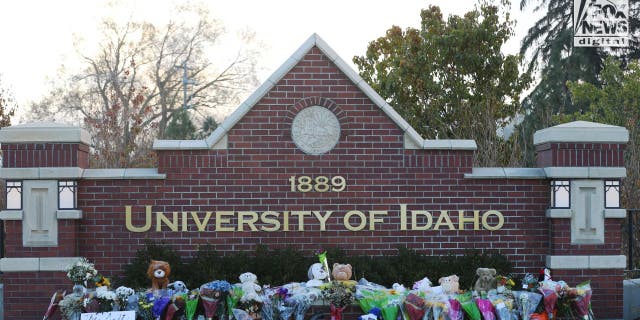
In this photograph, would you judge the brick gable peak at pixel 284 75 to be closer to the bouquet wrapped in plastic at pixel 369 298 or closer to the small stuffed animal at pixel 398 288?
the small stuffed animal at pixel 398 288

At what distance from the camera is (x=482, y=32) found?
2091cm

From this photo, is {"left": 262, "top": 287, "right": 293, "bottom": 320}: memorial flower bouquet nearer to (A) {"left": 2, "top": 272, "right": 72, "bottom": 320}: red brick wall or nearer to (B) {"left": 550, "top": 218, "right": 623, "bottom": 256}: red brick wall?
(A) {"left": 2, "top": 272, "right": 72, "bottom": 320}: red brick wall

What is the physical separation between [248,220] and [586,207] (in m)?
4.36

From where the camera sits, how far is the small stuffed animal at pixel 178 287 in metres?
9.72

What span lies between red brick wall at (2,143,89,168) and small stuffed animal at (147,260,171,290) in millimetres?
1820

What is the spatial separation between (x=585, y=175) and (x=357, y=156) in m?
2.92

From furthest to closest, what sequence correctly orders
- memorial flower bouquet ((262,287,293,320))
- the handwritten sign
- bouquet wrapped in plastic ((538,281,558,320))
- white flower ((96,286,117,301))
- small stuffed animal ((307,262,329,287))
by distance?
small stuffed animal ((307,262,329,287)) → bouquet wrapped in plastic ((538,281,558,320)) → memorial flower bouquet ((262,287,293,320)) → white flower ((96,286,117,301)) → the handwritten sign

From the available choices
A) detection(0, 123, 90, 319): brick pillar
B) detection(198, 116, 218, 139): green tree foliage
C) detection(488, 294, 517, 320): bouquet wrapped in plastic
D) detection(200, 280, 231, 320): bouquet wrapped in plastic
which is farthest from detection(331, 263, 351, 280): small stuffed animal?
detection(198, 116, 218, 139): green tree foliage

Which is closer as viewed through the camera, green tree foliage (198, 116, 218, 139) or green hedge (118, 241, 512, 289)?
green hedge (118, 241, 512, 289)

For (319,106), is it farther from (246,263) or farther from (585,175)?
(585,175)

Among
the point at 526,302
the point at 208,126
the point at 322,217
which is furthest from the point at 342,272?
the point at 208,126

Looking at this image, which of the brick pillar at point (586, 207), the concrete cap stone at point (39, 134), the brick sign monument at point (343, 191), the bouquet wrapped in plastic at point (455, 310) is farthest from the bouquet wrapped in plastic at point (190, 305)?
the brick pillar at point (586, 207)

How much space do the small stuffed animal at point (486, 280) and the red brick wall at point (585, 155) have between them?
193cm

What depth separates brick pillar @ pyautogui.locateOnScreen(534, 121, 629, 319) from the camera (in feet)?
35.5
